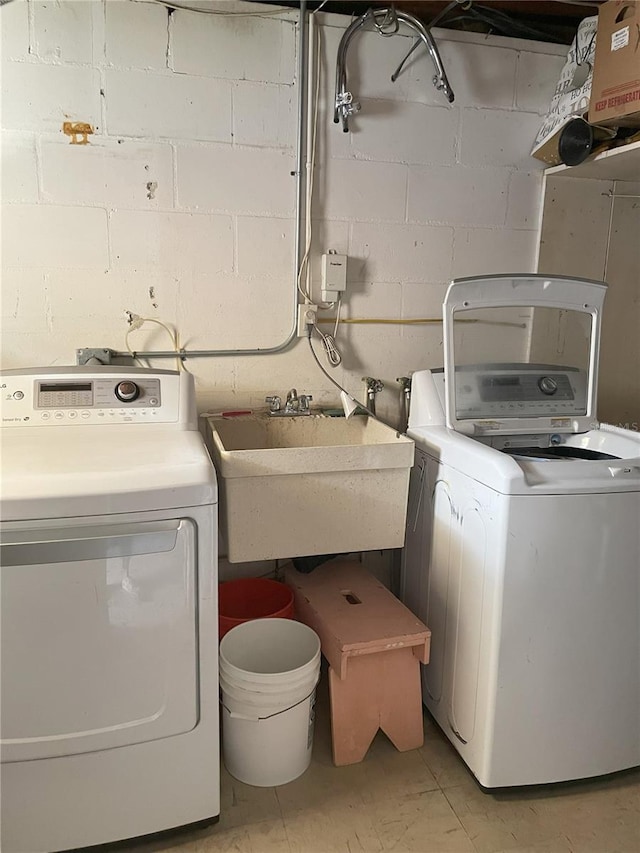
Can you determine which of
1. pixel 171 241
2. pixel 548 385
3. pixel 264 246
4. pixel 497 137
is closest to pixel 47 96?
pixel 171 241

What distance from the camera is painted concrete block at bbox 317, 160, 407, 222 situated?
6.73ft

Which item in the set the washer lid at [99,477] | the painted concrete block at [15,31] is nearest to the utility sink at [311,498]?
the washer lid at [99,477]

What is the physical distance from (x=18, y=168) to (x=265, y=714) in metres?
1.70

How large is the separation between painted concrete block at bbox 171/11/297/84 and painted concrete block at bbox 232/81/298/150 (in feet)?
0.11

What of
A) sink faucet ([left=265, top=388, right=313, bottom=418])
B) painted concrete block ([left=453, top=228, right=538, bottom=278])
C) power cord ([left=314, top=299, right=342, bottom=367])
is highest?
painted concrete block ([left=453, top=228, right=538, bottom=278])

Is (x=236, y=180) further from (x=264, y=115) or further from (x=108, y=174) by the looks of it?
Answer: (x=108, y=174)

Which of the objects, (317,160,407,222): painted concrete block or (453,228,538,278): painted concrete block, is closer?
(317,160,407,222): painted concrete block

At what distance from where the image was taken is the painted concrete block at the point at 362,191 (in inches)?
80.8

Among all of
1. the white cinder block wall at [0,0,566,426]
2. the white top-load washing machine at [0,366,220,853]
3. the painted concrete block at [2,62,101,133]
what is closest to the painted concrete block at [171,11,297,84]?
the white cinder block wall at [0,0,566,426]

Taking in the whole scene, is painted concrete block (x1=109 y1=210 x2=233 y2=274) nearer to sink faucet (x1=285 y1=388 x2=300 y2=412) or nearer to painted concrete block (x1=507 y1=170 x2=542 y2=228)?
sink faucet (x1=285 y1=388 x2=300 y2=412)

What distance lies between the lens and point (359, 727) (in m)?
1.72

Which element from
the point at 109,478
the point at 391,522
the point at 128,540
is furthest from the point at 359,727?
the point at 109,478

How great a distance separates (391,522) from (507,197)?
1299mm

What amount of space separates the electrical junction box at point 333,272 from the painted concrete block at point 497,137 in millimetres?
591
